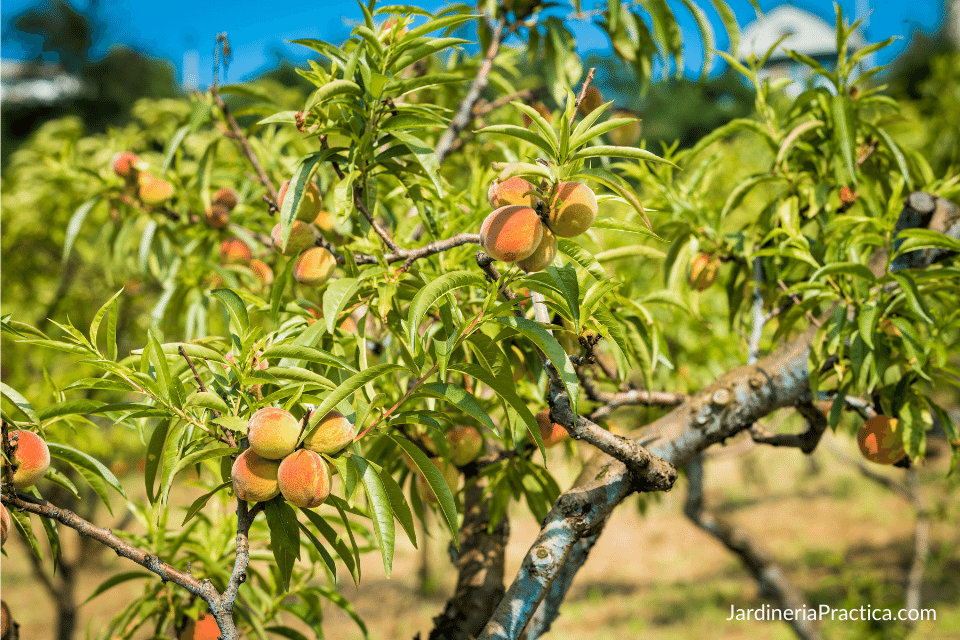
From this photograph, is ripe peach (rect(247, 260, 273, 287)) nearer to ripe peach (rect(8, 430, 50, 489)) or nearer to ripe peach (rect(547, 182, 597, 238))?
ripe peach (rect(8, 430, 50, 489))

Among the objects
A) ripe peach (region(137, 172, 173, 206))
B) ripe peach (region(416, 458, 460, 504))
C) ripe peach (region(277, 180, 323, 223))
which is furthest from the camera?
ripe peach (region(137, 172, 173, 206))

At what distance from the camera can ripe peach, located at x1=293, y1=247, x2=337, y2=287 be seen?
42.6 inches

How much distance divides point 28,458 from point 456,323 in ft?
1.92

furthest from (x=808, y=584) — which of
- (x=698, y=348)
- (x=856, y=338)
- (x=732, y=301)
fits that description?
(x=856, y=338)

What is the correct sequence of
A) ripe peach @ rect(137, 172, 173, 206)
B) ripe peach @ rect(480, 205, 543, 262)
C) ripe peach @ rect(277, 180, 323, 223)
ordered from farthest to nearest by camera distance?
ripe peach @ rect(137, 172, 173, 206) < ripe peach @ rect(277, 180, 323, 223) < ripe peach @ rect(480, 205, 543, 262)

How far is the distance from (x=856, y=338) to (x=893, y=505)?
6426 millimetres

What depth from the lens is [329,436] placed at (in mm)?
805

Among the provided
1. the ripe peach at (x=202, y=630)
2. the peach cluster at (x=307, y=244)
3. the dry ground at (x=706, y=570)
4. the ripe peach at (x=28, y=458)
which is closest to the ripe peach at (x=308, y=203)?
the peach cluster at (x=307, y=244)

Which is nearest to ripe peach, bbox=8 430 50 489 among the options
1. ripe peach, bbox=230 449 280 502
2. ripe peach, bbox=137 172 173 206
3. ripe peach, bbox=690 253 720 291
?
ripe peach, bbox=230 449 280 502

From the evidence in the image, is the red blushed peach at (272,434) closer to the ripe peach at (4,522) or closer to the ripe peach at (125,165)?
the ripe peach at (4,522)

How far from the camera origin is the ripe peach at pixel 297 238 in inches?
41.1

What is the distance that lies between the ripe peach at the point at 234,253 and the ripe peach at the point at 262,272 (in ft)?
0.06

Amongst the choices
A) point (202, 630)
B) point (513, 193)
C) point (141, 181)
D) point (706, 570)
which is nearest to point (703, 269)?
Result: point (513, 193)

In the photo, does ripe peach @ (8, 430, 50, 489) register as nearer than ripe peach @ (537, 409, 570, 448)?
Yes
